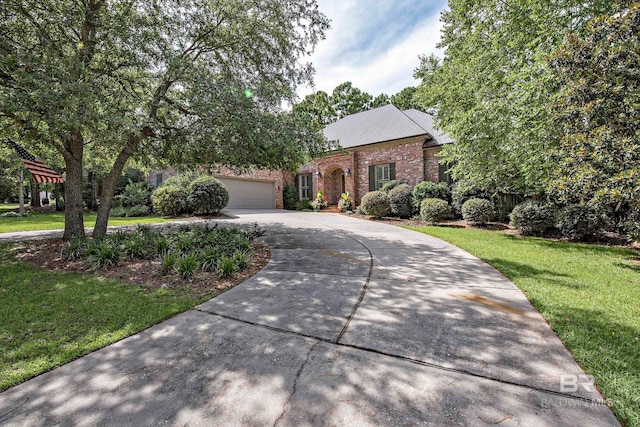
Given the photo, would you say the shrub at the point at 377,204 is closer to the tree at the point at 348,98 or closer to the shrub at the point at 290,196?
the shrub at the point at 290,196

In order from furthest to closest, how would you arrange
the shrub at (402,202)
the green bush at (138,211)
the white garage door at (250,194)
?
the white garage door at (250,194)
the green bush at (138,211)
the shrub at (402,202)

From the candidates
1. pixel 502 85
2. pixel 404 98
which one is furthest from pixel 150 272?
pixel 404 98

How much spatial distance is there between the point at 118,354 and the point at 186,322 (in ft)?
2.12

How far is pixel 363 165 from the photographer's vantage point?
1748 centimetres

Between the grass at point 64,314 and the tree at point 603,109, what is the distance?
6645 mm

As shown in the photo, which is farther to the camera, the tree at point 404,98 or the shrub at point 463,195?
the tree at point 404,98

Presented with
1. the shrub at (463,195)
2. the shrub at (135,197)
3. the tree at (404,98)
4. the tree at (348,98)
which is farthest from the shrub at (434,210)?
the tree at (348,98)

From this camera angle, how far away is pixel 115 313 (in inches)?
127

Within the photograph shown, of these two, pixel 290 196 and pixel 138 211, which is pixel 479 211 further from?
pixel 138 211

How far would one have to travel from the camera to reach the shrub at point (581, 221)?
8.05 meters

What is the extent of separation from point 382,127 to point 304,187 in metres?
7.07

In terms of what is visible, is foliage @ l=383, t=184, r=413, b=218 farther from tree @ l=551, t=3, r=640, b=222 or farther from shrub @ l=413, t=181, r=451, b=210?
tree @ l=551, t=3, r=640, b=222

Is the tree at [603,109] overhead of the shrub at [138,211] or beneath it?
overhead

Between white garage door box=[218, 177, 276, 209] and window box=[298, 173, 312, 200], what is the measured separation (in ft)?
6.60
